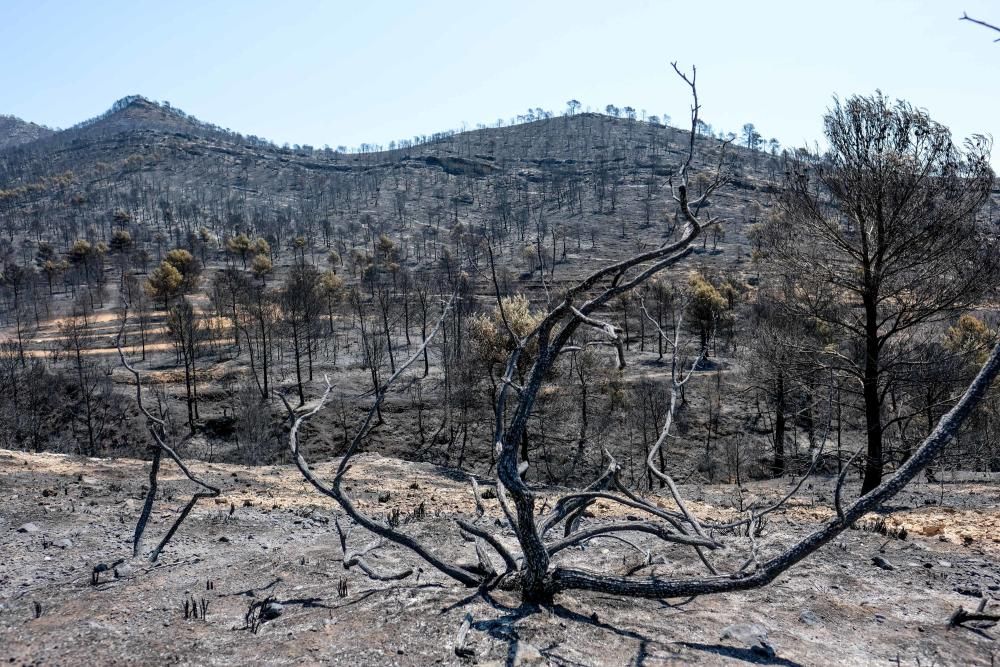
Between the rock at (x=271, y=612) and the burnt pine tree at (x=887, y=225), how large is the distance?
8.62 meters

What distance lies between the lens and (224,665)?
3.63m

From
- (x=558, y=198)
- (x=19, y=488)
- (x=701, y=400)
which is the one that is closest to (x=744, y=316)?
(x=701, y=400)

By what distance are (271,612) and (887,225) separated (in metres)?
10.7

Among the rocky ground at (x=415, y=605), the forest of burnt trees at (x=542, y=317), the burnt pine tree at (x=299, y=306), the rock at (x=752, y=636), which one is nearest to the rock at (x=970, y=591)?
the rocky ground at (x=415, y=605)

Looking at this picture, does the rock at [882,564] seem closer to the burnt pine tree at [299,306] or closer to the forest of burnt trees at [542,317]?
the forest of burnt trees at [542,317]

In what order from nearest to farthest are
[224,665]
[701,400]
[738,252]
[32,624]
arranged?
[224,665] → [32,624] → [701,400] → [738,252]

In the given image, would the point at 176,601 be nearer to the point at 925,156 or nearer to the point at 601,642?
the point at 601,642

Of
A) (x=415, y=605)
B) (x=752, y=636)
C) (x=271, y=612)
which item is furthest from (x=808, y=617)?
(x=271, y=612)

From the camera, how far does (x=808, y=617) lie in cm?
440

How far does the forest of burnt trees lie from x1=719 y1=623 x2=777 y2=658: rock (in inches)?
59.1

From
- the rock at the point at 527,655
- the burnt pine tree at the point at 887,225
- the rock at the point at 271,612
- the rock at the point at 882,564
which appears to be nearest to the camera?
the rock at the point at 527,655

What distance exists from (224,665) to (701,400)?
36.7 m

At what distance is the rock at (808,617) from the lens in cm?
433

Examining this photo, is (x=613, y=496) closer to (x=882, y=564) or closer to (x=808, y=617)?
(x=808, y=617)
